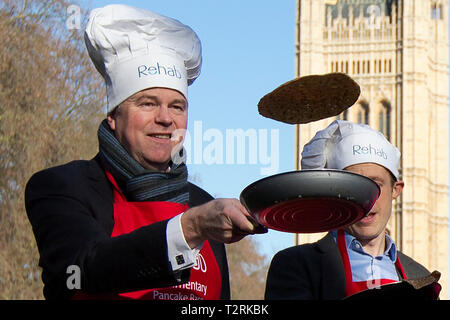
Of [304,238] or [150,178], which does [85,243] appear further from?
[304,238]

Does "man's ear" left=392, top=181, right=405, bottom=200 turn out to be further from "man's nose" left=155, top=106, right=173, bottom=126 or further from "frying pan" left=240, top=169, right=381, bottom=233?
"frying pan" left=240, top=169, right=381, bottom=233

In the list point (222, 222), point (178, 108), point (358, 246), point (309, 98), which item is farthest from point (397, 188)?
point (222, 222)

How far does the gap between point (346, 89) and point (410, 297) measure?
14.0 inches

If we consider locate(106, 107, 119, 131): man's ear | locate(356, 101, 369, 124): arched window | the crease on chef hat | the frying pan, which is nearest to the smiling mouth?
locate(106, 107, 119, 131): man's ear

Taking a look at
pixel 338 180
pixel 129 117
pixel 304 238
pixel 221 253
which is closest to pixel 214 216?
pixel 338 180

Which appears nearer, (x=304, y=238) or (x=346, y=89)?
(x=346, y=89)

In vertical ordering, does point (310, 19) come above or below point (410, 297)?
below

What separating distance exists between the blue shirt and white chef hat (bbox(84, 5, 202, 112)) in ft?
2.90

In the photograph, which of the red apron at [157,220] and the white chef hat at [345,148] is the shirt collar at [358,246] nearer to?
the white chef hat at [345,148]

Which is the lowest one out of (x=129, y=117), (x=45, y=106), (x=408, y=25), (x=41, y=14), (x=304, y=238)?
(x=304, y=238)

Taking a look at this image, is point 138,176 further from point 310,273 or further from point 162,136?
point 310,273

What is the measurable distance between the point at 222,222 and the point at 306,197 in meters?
0.14

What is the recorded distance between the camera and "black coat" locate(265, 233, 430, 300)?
2.77 meters
